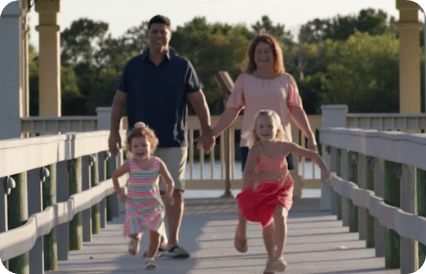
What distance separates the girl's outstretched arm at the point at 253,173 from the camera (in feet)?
25.7

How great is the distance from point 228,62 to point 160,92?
84.8 meters

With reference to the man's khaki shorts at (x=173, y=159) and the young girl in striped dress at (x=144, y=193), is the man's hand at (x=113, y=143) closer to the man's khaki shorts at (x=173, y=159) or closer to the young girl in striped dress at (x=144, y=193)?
the man's khaki shorts at (x=173, y=159)

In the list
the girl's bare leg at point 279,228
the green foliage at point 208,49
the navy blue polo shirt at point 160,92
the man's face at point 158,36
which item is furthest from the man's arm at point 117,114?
the green foliage at point 208,49

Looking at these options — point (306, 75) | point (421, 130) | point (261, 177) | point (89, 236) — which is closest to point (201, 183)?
point (421, 130)

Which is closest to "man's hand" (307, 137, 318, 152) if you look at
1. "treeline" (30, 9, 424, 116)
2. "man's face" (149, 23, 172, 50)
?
"man's face" (149, 23, 172, 50)

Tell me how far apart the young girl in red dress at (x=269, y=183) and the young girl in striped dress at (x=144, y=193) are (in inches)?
31.2

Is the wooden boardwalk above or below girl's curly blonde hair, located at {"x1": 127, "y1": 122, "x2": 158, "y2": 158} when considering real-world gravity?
below

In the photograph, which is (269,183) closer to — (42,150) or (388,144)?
(388,144)

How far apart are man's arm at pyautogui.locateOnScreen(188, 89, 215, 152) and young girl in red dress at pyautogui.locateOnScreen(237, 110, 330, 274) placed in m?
1.09

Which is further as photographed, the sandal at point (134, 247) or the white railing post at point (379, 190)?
the white railing post at point (379, 190)

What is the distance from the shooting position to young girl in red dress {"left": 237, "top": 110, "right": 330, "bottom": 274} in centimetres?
782

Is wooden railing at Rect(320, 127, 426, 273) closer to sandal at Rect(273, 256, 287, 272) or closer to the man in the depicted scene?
sandal at Rect(273, 256, 287, 272)

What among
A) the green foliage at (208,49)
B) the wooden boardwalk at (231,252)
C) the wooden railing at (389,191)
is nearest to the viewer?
the wooden railing at (389,191)

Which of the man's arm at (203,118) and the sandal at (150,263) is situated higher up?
the man's arm at (203,118)
